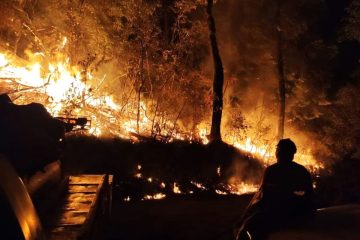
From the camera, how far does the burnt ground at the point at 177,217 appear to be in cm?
982

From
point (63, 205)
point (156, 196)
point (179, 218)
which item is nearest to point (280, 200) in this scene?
point (63, 205)

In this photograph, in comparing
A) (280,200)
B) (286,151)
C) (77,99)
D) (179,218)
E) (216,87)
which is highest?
(216,87)

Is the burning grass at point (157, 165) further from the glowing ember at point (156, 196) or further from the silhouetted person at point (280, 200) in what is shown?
the silhouetted person at point (280, 200)

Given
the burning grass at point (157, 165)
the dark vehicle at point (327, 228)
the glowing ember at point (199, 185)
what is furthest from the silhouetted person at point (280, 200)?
the glowing ember at point (199, 185)

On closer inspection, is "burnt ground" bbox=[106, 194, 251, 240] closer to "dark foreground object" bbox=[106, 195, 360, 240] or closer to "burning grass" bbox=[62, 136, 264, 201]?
"dark foreground object" bbox=[106, 195, 360, 240]

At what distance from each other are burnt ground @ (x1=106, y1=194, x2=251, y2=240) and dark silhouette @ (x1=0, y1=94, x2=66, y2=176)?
4625mm

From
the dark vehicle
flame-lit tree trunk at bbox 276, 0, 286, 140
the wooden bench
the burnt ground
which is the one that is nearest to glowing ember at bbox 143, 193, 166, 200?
the burnt ground

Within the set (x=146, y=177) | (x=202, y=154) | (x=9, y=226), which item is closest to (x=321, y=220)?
(x=9, y=226)

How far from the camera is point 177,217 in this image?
447 inches

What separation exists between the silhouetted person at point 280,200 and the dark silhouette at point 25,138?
2.27m

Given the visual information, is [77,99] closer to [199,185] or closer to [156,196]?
[156,196]

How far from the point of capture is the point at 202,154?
15984 millimetres

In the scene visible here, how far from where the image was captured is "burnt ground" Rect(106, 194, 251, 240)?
32.2 ft

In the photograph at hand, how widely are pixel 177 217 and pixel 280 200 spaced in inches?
283
